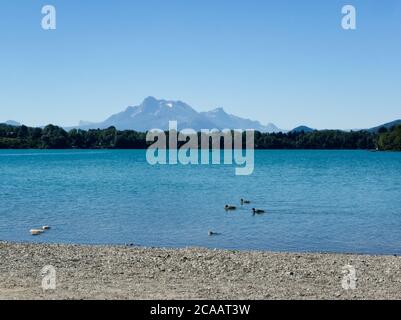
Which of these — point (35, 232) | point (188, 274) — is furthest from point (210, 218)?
point (188, 274)

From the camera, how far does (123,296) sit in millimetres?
15109

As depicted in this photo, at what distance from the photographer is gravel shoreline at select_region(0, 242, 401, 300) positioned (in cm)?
1570

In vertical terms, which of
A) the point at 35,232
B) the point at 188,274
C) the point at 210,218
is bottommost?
the point at 210,218

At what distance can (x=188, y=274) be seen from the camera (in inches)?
751

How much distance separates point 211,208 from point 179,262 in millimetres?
30135

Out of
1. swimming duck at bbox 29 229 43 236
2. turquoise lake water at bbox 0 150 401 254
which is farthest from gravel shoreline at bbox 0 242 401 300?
swimming duck at bbox 29 229 43 236

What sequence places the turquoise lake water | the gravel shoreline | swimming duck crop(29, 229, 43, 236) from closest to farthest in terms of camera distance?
the gravel shoreline, the turquoise lake water, swimming duck crop(29, 229, 43, 236)

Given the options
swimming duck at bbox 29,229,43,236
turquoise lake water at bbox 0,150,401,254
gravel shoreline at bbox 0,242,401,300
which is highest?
gravel shoreline at bbox 0,242,401,300

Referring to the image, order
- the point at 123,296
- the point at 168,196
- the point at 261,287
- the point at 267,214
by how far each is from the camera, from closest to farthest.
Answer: the point at 123,296, the point at 261,287, the point at 267,214, the point at 168,196

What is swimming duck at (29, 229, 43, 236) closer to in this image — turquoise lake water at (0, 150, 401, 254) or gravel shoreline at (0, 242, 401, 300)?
turquoise lake water at (0, 150, 401, 254)

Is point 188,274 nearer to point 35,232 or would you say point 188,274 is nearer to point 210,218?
point 35,232

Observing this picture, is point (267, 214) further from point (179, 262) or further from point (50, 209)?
point (179, 262)

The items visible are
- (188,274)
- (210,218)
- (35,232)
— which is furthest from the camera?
(210,218)

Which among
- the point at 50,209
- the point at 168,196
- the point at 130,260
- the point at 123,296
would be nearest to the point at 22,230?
the point at 50,209
